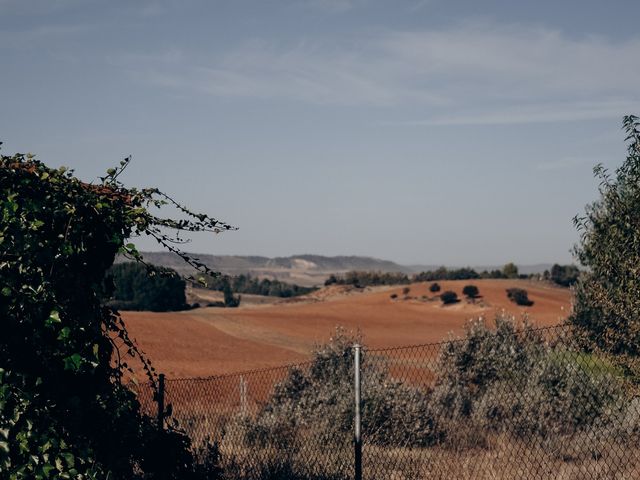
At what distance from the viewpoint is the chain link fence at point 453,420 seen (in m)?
9.66

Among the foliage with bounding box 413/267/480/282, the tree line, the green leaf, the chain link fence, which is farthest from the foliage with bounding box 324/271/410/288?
the green leaf

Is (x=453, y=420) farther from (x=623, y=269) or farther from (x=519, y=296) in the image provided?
(x=519, y=296)

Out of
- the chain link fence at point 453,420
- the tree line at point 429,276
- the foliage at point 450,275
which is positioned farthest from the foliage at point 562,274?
the chain link fence at point 453,420

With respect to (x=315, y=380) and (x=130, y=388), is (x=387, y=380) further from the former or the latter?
(x=130, y=388)

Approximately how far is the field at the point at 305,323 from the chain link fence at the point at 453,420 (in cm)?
1044

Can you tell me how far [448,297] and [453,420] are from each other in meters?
54.2

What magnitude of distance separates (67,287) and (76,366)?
2.00 ft

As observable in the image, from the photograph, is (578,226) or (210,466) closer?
(210,466)

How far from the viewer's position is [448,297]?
217 ft

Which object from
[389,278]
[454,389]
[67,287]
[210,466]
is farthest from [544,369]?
[389,278]

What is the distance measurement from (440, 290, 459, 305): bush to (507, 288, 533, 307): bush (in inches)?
Result: 183

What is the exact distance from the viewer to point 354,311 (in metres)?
63.6

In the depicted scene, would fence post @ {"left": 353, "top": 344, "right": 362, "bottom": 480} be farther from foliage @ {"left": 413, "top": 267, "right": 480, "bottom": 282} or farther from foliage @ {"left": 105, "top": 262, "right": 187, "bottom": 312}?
foliage @ {"left": 413, "top": 267, "right": 480, "bottom": 282}

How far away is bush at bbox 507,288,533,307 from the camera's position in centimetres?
Result: 6188
